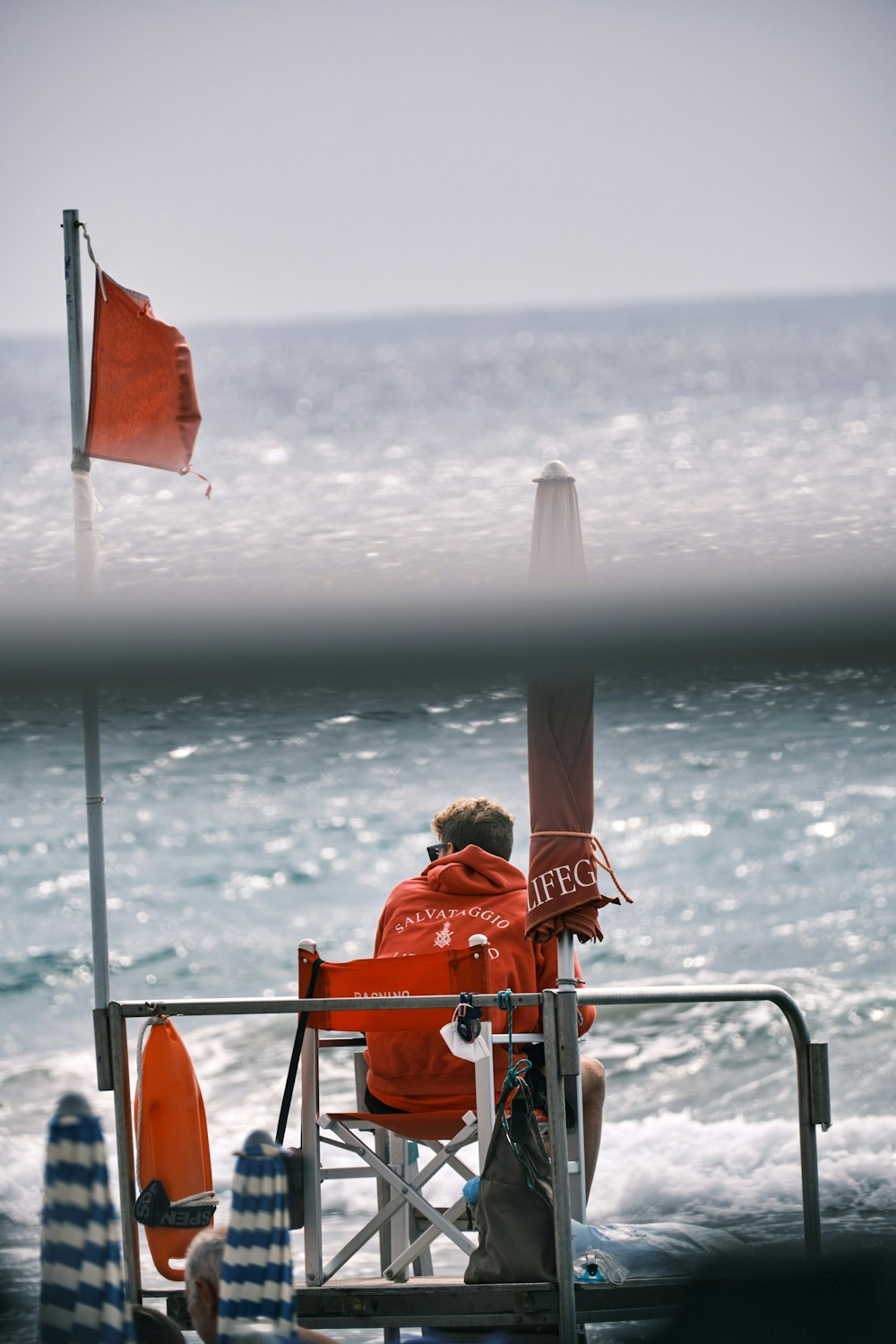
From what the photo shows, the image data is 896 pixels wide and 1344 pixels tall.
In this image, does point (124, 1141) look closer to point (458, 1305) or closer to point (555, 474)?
point (458, 1305)

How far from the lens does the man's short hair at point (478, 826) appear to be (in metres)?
3.58

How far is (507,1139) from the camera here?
2670 mm

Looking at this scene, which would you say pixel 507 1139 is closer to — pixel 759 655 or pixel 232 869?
pixel 759 655

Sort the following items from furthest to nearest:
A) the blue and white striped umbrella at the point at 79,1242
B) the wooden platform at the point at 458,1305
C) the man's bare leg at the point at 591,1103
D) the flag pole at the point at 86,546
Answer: the man's bare leg at the point at 591,1103 → the flag pole at the point at 86,546 → the wooden platform at the point at 458,1305 → the blue and white striped umbrella at the point at 79,1242

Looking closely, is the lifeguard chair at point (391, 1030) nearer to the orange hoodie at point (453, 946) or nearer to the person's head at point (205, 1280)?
the orange hoodie at point (453, 946)

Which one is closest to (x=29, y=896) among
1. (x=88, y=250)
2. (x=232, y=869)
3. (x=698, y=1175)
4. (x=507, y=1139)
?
(x=232, y=869)

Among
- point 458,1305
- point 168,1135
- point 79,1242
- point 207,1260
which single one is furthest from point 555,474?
point 79,1242

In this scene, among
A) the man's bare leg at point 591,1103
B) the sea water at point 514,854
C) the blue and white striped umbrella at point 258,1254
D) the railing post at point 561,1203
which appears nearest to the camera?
the sea water at point 514,854

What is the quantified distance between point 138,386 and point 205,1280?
2915 millimetres

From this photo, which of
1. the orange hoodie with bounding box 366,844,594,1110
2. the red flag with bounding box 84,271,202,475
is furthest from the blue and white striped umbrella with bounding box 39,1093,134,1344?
the red flag with bounding box 84,271,202,475

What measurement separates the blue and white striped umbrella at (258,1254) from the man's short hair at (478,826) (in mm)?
1824

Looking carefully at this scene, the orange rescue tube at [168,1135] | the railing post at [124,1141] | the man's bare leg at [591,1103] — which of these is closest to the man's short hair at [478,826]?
the man's bare leg at [591,1103]

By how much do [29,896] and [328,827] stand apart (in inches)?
147

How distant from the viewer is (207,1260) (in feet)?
7.09
